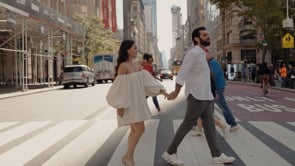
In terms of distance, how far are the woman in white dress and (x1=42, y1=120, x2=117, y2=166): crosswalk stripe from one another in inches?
49.5

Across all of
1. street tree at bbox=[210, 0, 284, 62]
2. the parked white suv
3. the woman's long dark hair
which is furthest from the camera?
street tree at bbox=[210, 0, 284, 62]

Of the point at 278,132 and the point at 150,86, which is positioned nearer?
the point at 150,86

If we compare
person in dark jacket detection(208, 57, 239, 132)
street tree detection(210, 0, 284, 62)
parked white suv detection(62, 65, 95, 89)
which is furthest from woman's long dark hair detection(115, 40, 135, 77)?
street tree detection(210, 0, 284, 62)

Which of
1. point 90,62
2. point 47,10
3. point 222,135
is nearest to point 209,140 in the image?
point 222,135

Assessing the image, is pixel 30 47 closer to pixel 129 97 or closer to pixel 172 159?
pixel 172 159

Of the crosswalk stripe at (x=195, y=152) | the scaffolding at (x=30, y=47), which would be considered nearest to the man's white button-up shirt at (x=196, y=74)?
the crosswalk stripe at (x=195, y=152)

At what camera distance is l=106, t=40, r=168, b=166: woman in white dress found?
563 cm

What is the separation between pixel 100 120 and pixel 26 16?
1778cm

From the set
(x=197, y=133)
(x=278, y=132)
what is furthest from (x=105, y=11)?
(x=197, y=133)

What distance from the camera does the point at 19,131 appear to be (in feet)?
33.2

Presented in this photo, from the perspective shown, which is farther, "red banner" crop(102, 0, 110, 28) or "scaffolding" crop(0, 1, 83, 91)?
"red banner" crop(102, 0, 110, 28)

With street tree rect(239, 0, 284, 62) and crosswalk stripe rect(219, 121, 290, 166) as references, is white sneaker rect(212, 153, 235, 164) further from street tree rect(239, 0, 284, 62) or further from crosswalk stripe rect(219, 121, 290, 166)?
street tree rect(239, 0, 284, 62)

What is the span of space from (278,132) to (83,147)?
4.08 m

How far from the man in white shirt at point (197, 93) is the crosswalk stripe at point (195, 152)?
249mm
